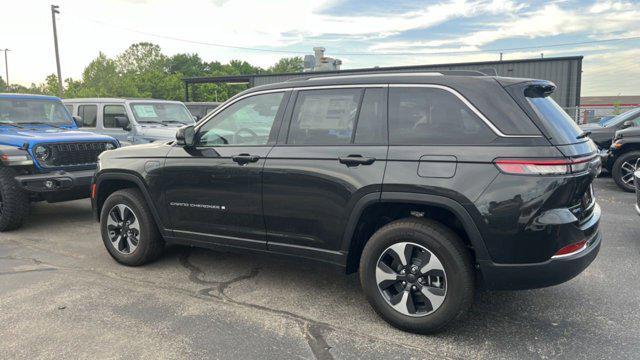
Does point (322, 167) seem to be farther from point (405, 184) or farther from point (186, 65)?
point (186, 65)

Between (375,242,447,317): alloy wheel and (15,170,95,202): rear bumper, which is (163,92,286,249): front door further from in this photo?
(15,170,95,202): rear bumper

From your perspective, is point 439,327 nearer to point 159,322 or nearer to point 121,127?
point 159,322

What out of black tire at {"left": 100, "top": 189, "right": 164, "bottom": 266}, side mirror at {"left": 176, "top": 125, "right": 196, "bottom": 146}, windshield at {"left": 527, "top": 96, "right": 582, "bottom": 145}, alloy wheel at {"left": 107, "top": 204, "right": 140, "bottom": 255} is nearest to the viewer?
windshield at {"left": 527, "top": 96, "right": 582, "bottom": 145}

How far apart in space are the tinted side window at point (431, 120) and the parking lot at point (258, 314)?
140 cm

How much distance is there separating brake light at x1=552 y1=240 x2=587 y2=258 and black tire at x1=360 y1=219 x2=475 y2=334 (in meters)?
0.56

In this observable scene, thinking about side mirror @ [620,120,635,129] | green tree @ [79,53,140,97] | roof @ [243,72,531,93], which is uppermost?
green tree @ [79,53,140,97]

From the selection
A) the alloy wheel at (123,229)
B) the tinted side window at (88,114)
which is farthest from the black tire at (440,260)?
the tinted side window at (88,114)

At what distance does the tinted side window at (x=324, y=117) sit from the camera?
3670 mm

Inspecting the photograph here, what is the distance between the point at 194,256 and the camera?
17.3 ft

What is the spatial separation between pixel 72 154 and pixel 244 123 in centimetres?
379

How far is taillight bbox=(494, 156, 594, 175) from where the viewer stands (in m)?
2.98

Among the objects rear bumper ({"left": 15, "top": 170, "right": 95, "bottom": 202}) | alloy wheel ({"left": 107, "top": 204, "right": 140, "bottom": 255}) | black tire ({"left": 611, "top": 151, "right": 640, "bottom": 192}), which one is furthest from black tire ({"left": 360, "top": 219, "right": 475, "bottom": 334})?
black tire ({"left": 611, "top": 151, "right": 640, "bottom": 192})

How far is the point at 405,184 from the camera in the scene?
3.29 metres

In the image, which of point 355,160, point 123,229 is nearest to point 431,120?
point 355,160
